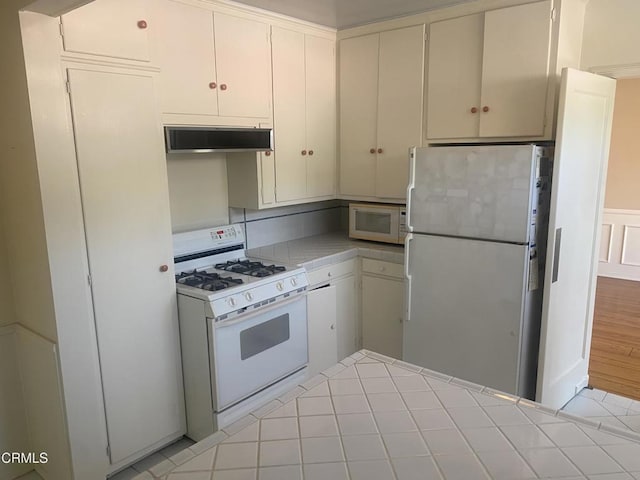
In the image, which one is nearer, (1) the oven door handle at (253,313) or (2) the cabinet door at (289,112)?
(1) the oven door handle at (253,313)

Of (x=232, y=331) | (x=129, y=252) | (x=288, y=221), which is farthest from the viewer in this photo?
(x=288, y=221)

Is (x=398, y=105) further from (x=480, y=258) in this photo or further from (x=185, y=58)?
(x=185, y=58)

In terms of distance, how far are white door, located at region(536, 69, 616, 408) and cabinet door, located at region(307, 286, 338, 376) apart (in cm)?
132

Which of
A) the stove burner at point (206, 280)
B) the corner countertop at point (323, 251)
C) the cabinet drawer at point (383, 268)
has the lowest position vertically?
the cabinet drawer at point (383, 268)

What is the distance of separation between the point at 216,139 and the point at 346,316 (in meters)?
1.59

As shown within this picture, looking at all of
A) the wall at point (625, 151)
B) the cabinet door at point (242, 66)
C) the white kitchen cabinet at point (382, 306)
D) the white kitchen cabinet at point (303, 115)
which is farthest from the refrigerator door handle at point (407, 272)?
the wall at point (625, 151)

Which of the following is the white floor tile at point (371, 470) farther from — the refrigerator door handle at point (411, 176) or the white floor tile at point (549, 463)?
the refrigerator door handle at point (411, 176)

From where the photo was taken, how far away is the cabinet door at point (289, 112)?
318 centimetres

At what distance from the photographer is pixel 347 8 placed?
308 cm

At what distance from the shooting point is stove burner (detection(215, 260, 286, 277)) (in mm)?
2879

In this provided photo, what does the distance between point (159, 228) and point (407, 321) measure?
1662mm

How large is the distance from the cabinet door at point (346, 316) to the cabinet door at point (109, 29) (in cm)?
191

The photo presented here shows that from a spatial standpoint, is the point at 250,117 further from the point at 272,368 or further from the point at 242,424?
the point at 242,424

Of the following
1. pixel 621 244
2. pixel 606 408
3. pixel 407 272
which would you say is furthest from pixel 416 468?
pixel 621 244
